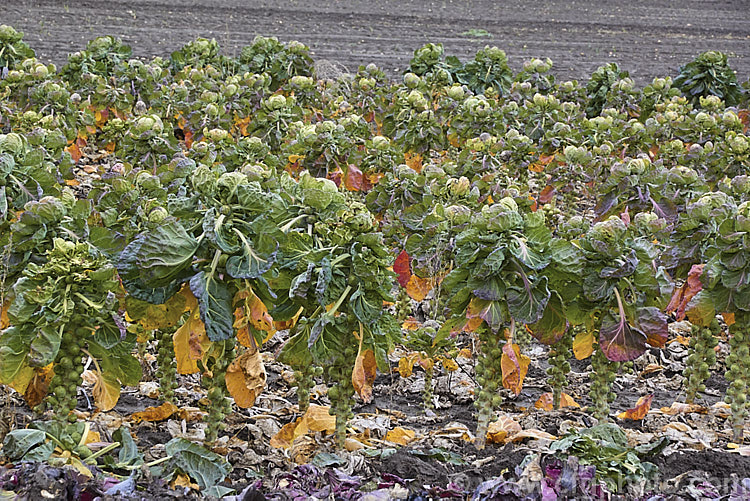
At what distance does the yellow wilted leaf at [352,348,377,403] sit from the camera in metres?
2.81

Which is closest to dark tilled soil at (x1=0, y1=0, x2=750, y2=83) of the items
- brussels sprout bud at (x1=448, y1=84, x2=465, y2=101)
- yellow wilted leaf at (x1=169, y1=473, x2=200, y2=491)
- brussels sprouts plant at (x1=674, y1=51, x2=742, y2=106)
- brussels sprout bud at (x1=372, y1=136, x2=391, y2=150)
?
brussels sprouts plant at (x1=674, y1=51, x2=742, y2=106)

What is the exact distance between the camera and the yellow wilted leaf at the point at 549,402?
358cm

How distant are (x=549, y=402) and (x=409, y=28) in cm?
1208

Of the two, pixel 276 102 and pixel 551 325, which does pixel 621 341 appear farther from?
pixel 276 102

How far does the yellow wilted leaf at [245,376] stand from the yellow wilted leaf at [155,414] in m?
0.54

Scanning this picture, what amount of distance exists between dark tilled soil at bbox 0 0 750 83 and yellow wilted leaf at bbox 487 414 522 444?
26.2 feet

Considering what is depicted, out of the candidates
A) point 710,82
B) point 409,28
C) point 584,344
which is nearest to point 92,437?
point 584,344

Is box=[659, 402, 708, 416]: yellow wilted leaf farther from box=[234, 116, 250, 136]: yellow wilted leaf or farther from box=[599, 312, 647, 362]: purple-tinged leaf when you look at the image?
box=[234, 116, 250, 136]: yellow wilted leaf

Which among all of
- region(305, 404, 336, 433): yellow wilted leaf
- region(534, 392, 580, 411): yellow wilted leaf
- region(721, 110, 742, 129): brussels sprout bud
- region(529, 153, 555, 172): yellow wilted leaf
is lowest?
region(534, 392, 580, 411): yellow wilted leaf

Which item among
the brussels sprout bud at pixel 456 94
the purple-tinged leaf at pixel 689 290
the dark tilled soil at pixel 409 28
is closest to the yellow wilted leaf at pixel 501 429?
the purple-tinged leaf at pixel 689 290

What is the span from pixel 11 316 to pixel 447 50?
11.5m

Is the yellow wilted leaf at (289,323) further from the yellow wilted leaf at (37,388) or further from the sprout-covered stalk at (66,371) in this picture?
the yellow wilted leaf at (37,388)

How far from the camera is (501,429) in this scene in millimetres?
3193

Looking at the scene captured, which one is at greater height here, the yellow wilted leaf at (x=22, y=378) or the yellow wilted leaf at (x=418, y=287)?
the yellow wilted leaf at (x=22, y=378)
